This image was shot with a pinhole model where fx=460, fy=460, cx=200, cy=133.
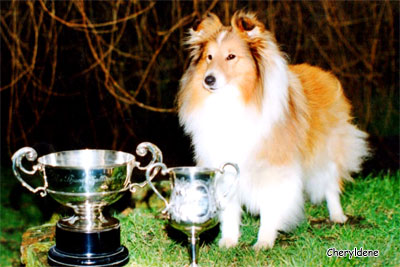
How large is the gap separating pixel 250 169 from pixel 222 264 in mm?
601

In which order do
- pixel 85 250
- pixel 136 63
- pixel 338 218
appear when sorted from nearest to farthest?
1. pixel 85 250
2. pixel 338 218
3. pixel 136 63

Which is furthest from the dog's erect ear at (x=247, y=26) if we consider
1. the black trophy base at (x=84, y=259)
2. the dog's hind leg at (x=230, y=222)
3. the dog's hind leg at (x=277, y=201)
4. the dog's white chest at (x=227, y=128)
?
the black trophy base at (x=84, y=259)

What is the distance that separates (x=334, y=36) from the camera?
17.7 feet

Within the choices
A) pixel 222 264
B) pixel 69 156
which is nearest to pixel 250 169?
pixel 222 264

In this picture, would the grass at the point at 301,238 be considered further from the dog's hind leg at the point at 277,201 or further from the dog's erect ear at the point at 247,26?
the dog's erect ear at the point at 247,26

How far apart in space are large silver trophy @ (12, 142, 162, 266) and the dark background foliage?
102 inches

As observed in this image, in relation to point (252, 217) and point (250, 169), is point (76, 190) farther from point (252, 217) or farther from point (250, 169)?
point (252, 217)

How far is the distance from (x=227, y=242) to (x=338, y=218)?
103 centimetres

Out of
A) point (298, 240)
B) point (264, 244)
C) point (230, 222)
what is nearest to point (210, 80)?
point (230, 222)

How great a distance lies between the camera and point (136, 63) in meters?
5.47

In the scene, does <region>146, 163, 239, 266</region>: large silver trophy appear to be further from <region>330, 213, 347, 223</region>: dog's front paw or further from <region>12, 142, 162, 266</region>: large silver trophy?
<region>330, 213, 347, 223</region>: dog's front paw

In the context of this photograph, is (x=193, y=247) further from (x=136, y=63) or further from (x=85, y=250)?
(x=136, y=63)

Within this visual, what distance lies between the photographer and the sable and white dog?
9.36 feet

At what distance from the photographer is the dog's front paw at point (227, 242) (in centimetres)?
300
